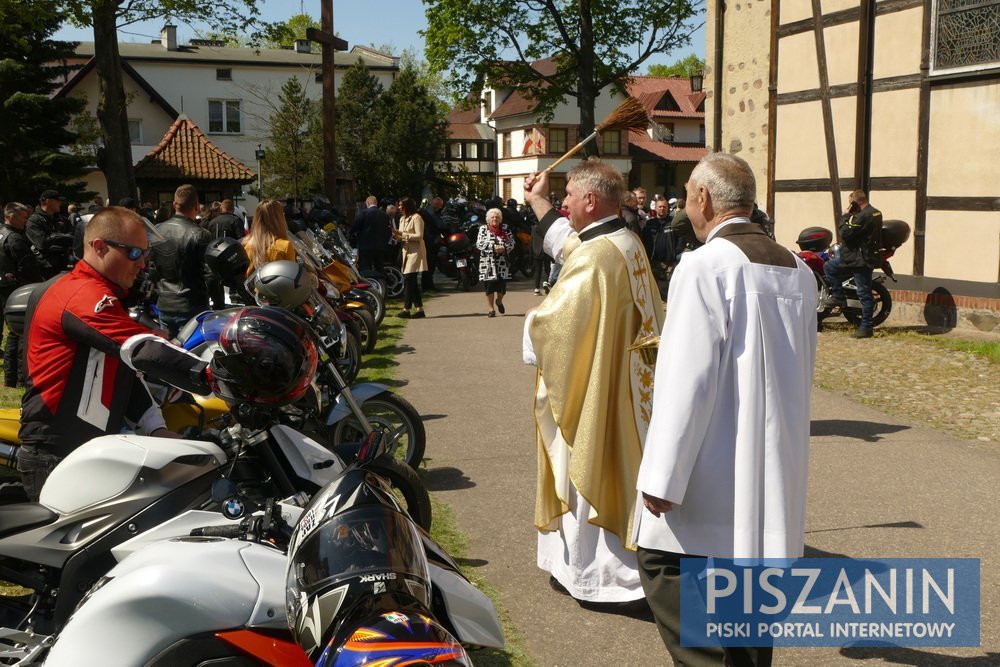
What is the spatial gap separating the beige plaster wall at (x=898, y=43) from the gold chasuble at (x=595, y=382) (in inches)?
428

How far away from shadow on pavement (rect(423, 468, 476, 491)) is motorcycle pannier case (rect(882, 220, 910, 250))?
8.66m

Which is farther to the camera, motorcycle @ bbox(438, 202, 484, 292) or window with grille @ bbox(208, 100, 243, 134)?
window with grille @ bbox(208, 100, 243, 134)

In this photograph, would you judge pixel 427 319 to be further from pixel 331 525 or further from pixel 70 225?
pixel 331 525

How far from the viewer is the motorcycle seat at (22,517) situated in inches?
125

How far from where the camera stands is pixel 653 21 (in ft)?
103

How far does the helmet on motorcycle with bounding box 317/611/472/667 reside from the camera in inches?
79.4

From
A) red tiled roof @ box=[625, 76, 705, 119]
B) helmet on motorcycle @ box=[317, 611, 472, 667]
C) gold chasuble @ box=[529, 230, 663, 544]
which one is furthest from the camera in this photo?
red tiled roof @ box=[625, 76, 705, 119]

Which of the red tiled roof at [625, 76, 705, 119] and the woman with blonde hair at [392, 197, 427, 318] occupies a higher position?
the red tiled roof at [625, 76, 705, 119]

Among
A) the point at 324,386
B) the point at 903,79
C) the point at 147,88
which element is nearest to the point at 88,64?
the point at 147,88

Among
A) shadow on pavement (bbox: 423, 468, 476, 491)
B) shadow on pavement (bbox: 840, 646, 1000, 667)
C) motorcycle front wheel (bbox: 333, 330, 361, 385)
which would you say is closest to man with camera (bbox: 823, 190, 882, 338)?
motorcycle front wheel (bbox: 333, 330, 361, 385)

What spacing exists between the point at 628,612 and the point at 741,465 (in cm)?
175

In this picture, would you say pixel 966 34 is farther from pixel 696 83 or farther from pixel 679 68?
Answer: pixel 679 68

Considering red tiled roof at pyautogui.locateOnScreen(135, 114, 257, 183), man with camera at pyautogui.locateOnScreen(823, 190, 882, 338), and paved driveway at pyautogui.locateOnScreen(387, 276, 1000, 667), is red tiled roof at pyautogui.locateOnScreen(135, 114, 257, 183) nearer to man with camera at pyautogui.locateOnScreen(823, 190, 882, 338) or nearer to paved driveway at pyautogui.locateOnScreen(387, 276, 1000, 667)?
man with camera at pyautogui.locateOnScreen(823, 190, 882, 338)

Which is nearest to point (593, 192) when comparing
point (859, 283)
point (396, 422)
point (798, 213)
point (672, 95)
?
point (396, 422)
